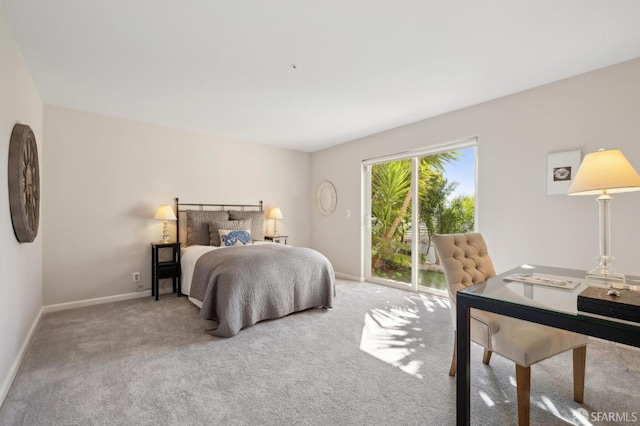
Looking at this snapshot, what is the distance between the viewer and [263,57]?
97.0 inches

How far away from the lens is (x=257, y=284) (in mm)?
2988

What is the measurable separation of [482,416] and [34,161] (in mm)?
4021

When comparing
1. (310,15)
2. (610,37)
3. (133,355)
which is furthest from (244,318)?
(610,37)

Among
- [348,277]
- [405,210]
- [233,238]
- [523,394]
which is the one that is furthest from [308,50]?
[348,277]

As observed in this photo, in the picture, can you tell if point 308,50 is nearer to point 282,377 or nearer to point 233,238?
point 282,377

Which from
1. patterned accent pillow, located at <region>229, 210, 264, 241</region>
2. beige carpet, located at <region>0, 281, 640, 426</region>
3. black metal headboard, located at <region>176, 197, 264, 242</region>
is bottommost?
beige carpet, located at <region>0, 281, 640, 426</region>

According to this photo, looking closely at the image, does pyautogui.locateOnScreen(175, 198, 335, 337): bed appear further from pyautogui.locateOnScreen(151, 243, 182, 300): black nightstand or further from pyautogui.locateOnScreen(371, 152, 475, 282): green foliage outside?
pyautogui.locateOnScreen(371, 152, 475, 282): green foliage outside

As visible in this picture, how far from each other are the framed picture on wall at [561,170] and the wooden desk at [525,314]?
1.65 metres

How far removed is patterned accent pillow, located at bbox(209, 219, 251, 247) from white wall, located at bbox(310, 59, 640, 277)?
113 inches

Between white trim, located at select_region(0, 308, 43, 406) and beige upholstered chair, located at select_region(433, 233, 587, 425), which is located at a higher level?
beige upholstered chair, located at select_region(433, 233, 587, 425)

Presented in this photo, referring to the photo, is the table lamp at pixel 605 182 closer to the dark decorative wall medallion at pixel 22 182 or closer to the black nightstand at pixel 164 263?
the dark decorative wall medallion at pixel 22 182

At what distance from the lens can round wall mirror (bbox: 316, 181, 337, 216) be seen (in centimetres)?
547

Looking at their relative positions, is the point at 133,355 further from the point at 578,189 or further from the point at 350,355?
the point at 578,189

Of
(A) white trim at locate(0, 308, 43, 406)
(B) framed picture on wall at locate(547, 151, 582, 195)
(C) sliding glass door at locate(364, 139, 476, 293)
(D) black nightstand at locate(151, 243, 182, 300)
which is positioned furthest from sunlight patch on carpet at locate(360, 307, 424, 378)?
(D) black nightstand at locate(151, 243, 182, 300)
